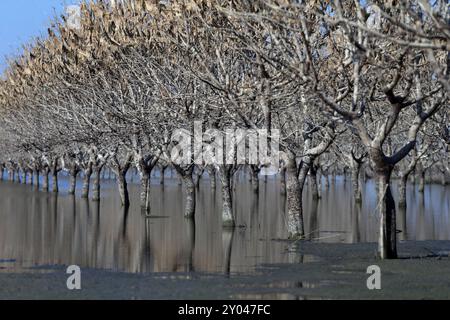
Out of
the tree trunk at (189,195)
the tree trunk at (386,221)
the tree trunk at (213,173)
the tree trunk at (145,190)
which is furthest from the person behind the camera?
the tree trunk at (213,173)

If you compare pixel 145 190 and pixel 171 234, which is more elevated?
pixel 145 190

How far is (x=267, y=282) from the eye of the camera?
64.2 ft

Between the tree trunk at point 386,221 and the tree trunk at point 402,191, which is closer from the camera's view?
the tree trunk at point 386,221

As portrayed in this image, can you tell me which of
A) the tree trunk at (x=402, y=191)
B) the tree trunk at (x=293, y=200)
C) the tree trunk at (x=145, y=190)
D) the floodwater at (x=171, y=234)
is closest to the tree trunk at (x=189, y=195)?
the floodwater at (x=171, y=234)

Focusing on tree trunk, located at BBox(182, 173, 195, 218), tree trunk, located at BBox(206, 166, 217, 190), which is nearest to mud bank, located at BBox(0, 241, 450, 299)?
tree trunk, located at BBox(182, 173, 195, 218)

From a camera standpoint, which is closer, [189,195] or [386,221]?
[386,221]

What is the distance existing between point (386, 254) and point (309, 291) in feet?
22.2

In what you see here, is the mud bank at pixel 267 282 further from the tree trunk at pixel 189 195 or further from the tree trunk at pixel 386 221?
the tree trunk at pixel 189 195

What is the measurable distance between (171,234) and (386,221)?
1359cm

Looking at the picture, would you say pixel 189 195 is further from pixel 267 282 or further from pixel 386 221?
pixel 267 282

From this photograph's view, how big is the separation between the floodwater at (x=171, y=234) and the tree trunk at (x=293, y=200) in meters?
0.79

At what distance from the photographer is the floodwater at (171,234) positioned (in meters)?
25.0

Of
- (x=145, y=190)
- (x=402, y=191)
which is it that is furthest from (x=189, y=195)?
(x=402, y=191)
